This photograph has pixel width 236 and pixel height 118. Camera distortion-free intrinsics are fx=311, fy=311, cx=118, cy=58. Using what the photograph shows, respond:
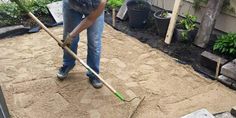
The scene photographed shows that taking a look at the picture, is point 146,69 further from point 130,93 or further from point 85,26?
point 85,26

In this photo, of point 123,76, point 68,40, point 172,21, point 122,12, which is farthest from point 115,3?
point 68,40

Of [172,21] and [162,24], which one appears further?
[162,24]

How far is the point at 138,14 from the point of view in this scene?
17.8 ft

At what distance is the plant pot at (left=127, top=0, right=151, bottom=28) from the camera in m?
5.45

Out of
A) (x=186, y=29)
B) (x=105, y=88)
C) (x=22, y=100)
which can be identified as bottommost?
(x=22, y=100)

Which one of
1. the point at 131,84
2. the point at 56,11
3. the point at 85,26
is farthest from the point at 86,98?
the point at 56,11

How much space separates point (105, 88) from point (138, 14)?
203 centimetres

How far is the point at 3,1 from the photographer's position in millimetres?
5734

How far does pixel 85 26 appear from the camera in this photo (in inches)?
121

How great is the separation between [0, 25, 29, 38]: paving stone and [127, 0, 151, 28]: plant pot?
5.94 feet

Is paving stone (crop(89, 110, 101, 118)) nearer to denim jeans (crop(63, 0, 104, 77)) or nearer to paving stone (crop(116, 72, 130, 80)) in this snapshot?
denim jeans (crop(63, 0, 104, 77))

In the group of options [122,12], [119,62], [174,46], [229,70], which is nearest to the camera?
[229,70]

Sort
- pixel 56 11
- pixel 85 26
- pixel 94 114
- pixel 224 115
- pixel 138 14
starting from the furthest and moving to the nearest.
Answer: pixel 56 11
pixel 138 14
pixel 94 114
pixel 224 115
pixel 85 26

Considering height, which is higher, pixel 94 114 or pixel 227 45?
pixel 227 45
